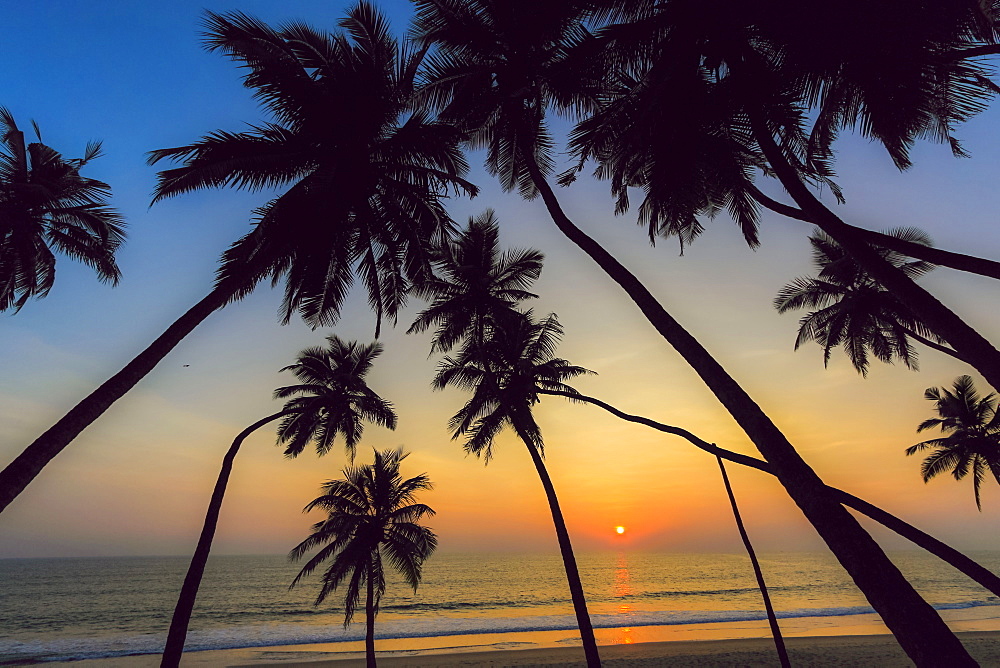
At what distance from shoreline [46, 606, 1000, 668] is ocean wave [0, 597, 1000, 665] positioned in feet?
5.83

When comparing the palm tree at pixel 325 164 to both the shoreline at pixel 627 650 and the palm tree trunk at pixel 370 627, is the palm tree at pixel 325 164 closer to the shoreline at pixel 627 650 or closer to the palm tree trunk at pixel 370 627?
the palm tree trunk at pixel 370 627

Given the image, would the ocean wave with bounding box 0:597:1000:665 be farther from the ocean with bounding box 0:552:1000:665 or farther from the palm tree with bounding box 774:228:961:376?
the palm tree with bounding box 774:228:961:376

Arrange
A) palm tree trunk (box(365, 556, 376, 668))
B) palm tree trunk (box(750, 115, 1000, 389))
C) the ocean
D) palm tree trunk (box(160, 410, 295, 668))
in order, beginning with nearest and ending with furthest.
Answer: palm tree trunk (box(750, 115, 1000, 389)) → palm tree trunk (box(160, 410, 295, 668)) → palm tree trunk (box(365, 556, 376, 668)) → the ocean

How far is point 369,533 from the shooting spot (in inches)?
832

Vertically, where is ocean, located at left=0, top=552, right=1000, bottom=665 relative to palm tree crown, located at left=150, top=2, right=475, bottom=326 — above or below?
below

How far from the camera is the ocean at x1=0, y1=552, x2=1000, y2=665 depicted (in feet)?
115

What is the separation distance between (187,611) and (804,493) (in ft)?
42.0

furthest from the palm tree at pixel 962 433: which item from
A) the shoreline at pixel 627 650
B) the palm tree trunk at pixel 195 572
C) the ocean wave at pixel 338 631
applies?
the palm tree trunk at pixel 195 572

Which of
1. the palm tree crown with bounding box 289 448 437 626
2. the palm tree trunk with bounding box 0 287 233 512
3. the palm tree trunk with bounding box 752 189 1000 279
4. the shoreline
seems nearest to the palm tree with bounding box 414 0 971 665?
the palm tree trunk with bounding box 752 189 1000 279

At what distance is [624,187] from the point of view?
1023cm

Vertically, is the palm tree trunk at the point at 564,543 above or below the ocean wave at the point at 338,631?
above

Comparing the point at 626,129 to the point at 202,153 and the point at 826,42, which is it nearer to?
the point at 826,42

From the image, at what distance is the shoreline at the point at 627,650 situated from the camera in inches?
973

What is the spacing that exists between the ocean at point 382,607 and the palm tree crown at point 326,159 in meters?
32.5
